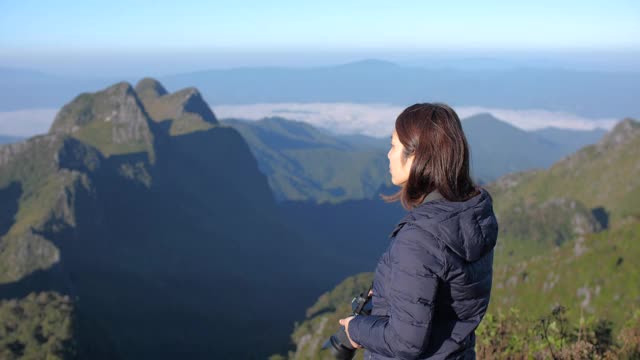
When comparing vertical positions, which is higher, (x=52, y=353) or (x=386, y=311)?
(x=386, y=311)

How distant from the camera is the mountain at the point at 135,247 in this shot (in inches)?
4336

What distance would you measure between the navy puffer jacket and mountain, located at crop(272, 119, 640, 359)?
14.6ft

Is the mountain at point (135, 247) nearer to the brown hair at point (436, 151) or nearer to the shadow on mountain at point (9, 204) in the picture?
the shadow on mountain at point (9, 204)

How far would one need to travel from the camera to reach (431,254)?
14.6 ft

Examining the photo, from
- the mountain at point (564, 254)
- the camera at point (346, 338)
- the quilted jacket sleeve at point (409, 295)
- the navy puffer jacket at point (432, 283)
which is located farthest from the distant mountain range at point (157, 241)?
the quilted jacket sleeve at point (409, 295)

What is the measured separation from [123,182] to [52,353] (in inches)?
3839

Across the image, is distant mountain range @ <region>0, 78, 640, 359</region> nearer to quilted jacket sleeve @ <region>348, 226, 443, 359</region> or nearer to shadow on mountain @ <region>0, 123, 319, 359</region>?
shadow on mountain @ <region>0, 123, 319, 359</region>

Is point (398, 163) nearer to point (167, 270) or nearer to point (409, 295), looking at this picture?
point (409, 295)

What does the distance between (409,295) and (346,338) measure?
3.21ft

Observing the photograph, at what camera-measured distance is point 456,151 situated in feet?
15.8

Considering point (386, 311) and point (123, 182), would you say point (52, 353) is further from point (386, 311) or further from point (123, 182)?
point (123, 182)

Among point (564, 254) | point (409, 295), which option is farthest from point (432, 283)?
point (564, 254)

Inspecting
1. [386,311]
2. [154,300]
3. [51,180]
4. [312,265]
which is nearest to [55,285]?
[154,300]

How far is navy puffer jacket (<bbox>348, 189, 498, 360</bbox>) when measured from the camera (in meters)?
4.48
